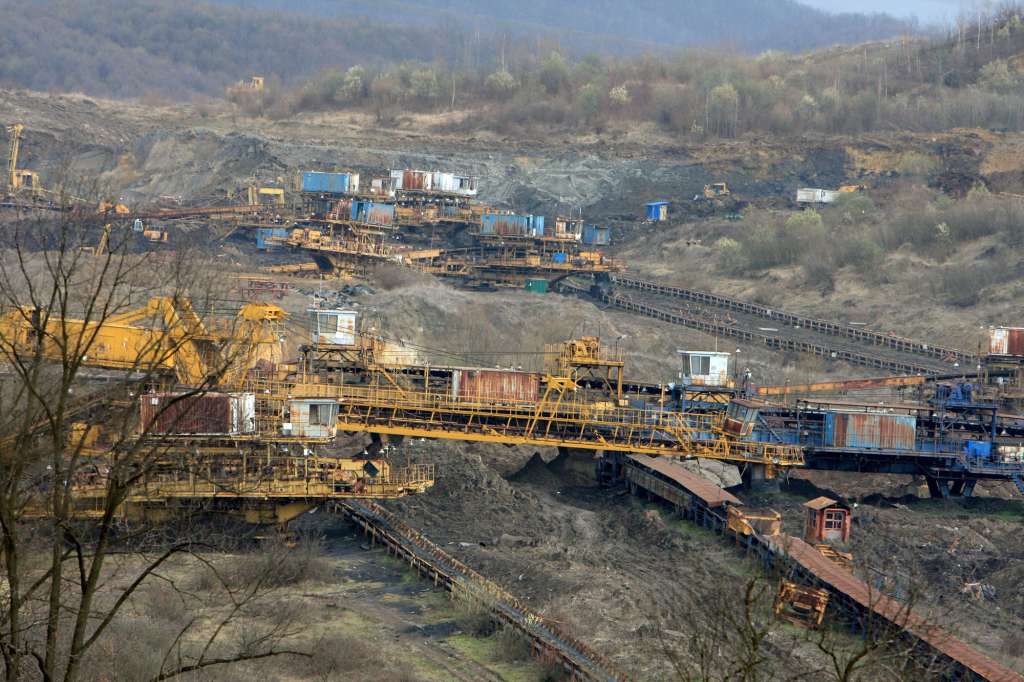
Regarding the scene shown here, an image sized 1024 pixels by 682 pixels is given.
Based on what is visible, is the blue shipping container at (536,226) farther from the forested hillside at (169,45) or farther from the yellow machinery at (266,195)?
the forested hillside at (169,45)

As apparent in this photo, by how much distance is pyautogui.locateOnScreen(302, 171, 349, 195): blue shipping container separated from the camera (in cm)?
7650

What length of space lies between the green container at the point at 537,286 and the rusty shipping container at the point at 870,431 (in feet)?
106

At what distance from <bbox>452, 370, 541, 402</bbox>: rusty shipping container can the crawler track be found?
5603mm

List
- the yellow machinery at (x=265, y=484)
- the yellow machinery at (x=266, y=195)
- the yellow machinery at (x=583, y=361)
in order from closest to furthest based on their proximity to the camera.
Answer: the yellow machinery at (x=265, y=484), the yellow machinery at (x=583, y=361), the yellow machinery at (x=266, y=195)

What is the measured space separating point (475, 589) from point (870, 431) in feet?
57.9

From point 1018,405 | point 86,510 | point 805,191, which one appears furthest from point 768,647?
point 805,191

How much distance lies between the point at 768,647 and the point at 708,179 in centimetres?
7354

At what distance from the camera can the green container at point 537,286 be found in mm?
72625

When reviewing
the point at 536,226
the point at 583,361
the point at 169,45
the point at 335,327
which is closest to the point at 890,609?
the point at 583,361

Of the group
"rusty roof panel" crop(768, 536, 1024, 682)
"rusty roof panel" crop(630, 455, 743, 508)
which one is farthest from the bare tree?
"rusty roof panel" crop(630, 455, 743, 508)

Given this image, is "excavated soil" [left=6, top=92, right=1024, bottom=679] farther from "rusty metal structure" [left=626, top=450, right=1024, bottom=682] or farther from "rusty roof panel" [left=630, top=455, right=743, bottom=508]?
"rusty roof panel" [left=630, top=455, right=743, bottom=508]

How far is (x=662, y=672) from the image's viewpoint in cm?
2400

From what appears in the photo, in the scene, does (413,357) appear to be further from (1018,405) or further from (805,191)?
(805,191)

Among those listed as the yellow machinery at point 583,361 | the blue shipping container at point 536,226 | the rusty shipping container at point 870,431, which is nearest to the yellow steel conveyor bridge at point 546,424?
the yellow machinery at point 583,361
